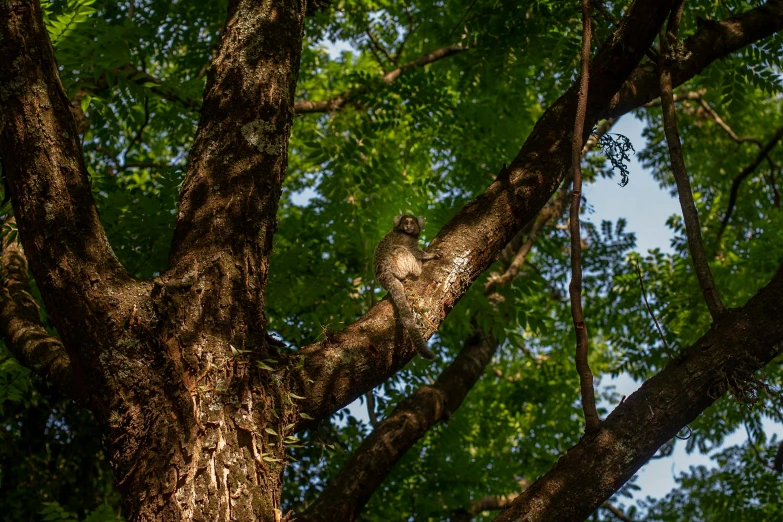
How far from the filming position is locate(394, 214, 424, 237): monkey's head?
251 inches

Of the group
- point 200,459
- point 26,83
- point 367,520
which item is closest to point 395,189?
point 367,520

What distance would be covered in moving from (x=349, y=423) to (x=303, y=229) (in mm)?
2439

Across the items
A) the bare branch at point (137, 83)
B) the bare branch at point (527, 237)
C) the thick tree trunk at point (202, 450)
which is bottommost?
the thick tree trunk at point (202, 450)

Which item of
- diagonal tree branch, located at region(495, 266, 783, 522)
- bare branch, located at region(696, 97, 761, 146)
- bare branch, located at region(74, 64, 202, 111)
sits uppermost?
bare branch, located at region(696, 97, 761, 146)

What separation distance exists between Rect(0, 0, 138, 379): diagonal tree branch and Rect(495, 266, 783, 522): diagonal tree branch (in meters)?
→ 2.07

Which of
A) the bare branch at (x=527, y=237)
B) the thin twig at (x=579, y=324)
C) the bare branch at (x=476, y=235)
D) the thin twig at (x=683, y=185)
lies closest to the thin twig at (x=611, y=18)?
the thin twig at (x=683, y=185)

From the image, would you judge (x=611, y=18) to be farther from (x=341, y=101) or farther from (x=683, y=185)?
(x=341, y=101)

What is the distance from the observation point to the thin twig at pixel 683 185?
12.3 feet

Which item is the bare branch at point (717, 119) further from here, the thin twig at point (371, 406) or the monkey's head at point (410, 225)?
the thin twig at point (371, 406)

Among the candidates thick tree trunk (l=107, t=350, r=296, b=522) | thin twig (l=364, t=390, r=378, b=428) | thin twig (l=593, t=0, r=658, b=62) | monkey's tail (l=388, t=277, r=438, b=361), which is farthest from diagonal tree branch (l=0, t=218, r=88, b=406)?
thin twig (l=593, t=0, r=658, b=62)

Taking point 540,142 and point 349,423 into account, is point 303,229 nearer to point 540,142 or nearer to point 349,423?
point 349,423

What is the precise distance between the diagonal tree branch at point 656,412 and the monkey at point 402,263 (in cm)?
95

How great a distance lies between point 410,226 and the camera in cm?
639

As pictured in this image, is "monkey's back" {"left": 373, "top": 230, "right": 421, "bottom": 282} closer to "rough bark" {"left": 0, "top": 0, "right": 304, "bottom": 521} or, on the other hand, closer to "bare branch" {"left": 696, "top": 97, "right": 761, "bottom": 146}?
"rough bark" {"left": 0, "top": 0, "right": 304, "bottom": 521}
